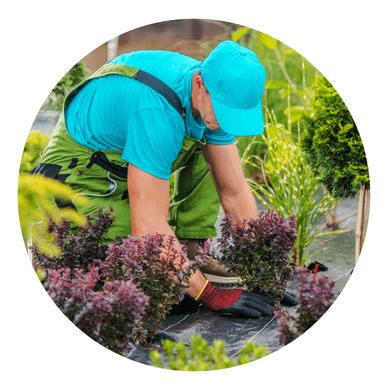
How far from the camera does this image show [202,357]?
1802 millimetres

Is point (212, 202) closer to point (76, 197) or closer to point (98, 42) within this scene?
point (76, 197)

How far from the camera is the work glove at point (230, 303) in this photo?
7.11 ft

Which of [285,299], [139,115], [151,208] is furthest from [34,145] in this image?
[285,299]

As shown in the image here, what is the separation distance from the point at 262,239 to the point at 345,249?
81 centimetres

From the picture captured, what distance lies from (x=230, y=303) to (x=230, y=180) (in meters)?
0.74

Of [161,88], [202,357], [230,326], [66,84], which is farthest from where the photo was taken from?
[66,84]

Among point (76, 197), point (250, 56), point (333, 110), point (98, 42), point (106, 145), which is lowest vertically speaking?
point (76, 197)

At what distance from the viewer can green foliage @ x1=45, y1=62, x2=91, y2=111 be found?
99.6 inches

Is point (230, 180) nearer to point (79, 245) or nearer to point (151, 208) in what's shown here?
point (151, 208)

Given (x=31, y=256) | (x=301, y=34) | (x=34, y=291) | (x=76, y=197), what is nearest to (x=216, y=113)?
(x=301, y=34)

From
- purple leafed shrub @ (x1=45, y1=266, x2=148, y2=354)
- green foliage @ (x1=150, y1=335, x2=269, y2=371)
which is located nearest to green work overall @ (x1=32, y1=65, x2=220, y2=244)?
purple leafed shrub @ (x1=45, y1=266, x2=148, y2=354)

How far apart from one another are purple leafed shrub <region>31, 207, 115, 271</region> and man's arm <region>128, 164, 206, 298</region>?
360 mm

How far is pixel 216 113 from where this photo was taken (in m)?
1.85

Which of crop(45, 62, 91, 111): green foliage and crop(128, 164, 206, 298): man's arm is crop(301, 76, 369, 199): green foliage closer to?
crop(128, 164, 206, 298): man's arm
